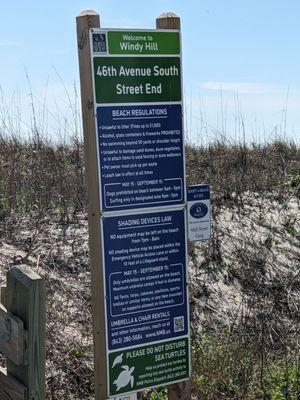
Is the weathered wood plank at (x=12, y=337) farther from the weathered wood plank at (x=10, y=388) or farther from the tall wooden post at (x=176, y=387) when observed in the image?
the tall wooden post at (x=176, y=387)

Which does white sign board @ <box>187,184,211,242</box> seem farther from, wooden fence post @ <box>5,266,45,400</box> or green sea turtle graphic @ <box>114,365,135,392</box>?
wooden fence post @ <box>5,266,45,400</box>

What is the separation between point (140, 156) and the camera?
366 centimetres

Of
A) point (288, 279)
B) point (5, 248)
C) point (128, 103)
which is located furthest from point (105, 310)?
point (288, 279)

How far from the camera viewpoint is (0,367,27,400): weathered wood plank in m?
3.11

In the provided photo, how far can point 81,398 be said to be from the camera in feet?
14.7

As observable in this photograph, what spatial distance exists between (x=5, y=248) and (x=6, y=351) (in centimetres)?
289

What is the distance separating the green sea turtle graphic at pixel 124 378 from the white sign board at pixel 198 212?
827 mm

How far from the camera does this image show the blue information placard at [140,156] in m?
3.53

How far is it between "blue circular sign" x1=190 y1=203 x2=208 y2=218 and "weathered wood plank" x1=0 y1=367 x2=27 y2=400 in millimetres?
1396

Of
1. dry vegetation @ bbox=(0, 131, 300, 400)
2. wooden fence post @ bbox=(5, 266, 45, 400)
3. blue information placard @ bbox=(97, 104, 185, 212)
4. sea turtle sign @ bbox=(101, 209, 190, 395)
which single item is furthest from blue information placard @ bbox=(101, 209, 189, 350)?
dry vegetation @ bbox=(0, 131, 300, 400)

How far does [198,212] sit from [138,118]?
70 cm

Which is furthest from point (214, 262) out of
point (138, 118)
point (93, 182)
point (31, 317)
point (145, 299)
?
point (31, 317)

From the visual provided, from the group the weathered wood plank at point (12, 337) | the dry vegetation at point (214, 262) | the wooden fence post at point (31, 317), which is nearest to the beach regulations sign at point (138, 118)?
the wooden fence post at point (31, 317)

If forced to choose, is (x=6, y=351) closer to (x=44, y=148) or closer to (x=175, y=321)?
(x=175, y=321)
